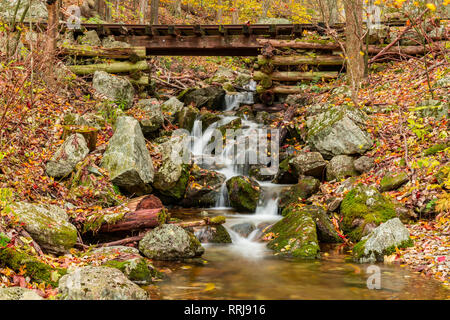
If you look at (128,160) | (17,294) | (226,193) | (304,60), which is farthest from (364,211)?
(304,60)

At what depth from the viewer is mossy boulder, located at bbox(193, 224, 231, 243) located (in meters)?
7.25

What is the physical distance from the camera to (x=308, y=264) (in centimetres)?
584

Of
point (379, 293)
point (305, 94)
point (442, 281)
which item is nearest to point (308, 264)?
point (379, 293)

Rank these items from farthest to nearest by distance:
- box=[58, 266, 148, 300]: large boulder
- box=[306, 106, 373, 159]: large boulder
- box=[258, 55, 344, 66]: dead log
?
1. box=[258, 55, 344, 66]: dead log
2. box=[306, 106, 373, 159]: large boulder
3. box=[58, 266, 148, 300]: large boulder

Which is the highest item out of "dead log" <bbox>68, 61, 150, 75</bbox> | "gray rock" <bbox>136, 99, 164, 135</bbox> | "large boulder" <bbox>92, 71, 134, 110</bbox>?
"dead log" <bbox>68, 61, 150, 75</bbox>

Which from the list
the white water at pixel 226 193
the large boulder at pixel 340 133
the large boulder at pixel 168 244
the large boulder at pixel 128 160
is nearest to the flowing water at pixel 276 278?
the white water at pixel 226 193

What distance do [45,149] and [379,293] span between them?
6633 millimetres

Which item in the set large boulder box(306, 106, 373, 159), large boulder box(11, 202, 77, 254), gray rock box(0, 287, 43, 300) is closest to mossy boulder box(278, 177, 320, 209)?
large boulder box(306, 106, 373, 159)

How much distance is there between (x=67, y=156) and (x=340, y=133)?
6.28 meters

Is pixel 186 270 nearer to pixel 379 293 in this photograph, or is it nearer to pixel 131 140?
pixel 379 293

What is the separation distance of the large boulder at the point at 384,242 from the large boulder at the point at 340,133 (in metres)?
3.37

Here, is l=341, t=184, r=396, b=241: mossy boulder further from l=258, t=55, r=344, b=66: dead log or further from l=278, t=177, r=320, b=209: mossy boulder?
l=258, t=55, r=344, b=66: dead log

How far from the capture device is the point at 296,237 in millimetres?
6555

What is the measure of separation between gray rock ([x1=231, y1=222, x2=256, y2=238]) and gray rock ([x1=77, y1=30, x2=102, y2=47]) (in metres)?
9.78
